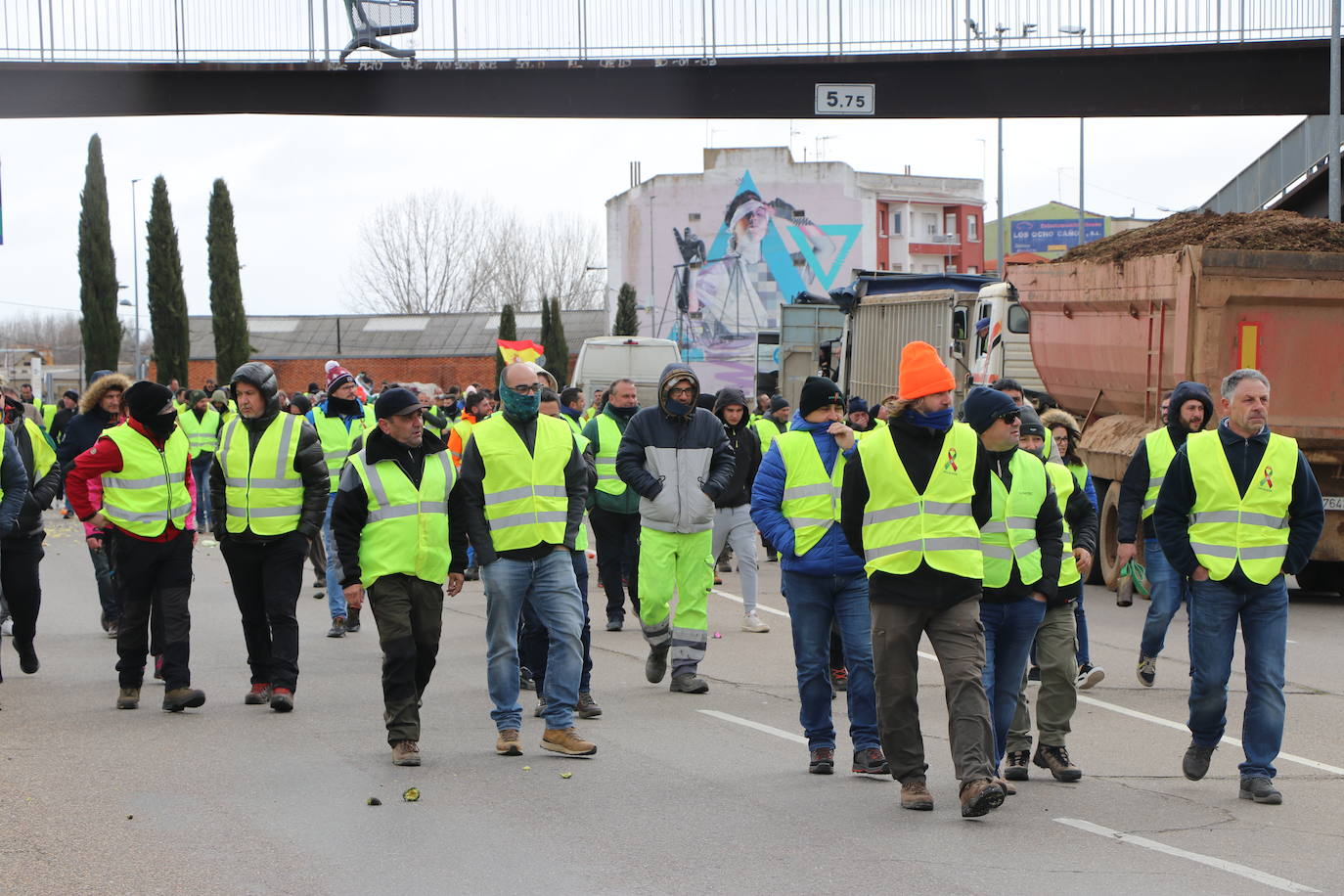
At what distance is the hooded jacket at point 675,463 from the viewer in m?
10.1

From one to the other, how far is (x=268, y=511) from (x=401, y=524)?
5.00 ft

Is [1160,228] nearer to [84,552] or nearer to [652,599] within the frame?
[652,599]

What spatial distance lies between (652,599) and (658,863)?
159 inches

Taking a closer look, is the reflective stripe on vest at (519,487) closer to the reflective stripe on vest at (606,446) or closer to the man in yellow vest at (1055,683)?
the man in yellow vest at (1055,683)

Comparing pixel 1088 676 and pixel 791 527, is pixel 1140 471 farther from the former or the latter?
pixel 791 527

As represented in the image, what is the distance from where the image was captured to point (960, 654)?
685 cm

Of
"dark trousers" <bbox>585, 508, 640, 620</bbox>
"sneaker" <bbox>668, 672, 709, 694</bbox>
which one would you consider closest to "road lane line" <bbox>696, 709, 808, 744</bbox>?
"sneaker" <bbox>668, 672, 709, 694</bbox>

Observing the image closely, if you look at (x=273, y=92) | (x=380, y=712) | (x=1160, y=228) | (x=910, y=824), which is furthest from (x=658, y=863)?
(x=1160, y=228)

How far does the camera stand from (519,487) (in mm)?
8195

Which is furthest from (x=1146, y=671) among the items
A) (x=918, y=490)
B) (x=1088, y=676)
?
(x=918, y=490)

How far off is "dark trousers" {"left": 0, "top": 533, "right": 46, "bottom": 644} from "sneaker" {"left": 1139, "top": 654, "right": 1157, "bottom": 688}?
7.13m

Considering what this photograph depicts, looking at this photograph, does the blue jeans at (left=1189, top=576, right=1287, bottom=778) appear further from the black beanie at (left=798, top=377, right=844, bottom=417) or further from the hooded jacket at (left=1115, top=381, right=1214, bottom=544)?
the black beanie at (left=798, top=377, right=844, bottom=417)

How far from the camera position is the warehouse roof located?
80625 millimetres

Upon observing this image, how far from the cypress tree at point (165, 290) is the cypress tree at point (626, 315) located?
22.2m
